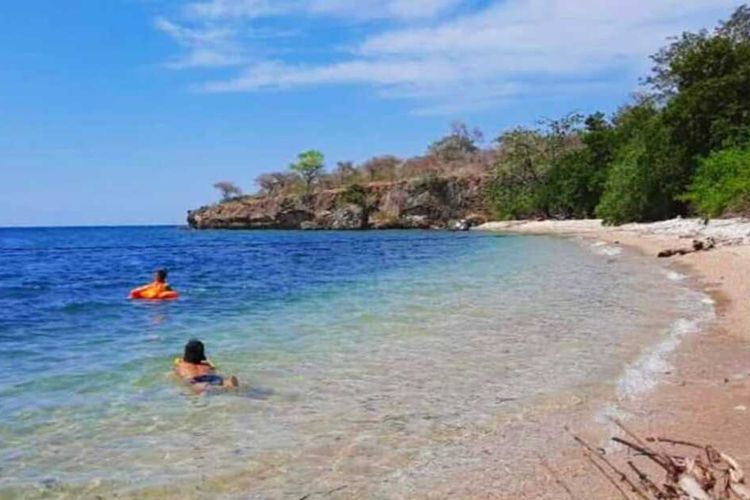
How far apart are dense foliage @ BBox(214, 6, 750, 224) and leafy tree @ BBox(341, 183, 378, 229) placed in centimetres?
1811

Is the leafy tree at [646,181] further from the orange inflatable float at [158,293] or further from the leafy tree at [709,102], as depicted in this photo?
the orange inflatable float at [158,293]

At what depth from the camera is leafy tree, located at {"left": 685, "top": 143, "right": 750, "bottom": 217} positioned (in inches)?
1533

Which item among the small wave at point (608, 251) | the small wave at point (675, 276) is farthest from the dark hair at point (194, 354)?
the small wave at point (608, 251)

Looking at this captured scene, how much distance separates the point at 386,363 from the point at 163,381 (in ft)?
10.1

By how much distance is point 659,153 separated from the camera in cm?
5316

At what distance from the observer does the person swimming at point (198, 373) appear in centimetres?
884

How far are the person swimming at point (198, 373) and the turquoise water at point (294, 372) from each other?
250 mm

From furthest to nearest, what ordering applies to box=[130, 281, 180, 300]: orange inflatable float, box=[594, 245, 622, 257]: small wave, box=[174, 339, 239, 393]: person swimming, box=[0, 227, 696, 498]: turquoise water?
box=[594, 245, 622, 257]: small wave
box=[130, 281, 180, 300]: orange inflatable float
box=[174, 339, 239, 393]: person swimming
box=[0, 227, 696, 498]: turquoise water

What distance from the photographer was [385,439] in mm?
6828

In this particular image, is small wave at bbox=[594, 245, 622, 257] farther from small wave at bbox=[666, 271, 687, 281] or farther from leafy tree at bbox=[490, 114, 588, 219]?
leafy tree at bbox=[490, 114, 588, 219]

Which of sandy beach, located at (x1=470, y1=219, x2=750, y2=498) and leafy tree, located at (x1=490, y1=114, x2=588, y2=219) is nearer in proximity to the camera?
sandy beach, located at (x1=470, y1=219, x2=750, y2=498)

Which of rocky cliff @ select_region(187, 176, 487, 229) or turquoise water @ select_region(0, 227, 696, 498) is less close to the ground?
rocky cliff @ select_region(187, 176, 487, 229)

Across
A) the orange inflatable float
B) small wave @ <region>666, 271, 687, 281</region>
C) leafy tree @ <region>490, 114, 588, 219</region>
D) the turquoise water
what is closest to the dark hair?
the turquoise water

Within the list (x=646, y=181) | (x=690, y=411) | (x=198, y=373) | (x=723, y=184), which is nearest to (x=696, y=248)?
(x=723, y=184)
